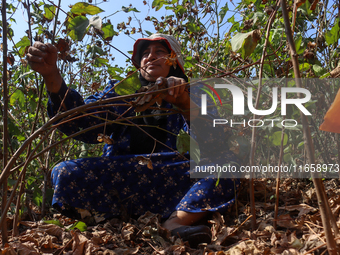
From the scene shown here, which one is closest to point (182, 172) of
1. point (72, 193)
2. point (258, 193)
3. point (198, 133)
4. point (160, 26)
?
point (198, 133)

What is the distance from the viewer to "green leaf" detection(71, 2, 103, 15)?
888 mm

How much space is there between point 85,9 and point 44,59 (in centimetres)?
28

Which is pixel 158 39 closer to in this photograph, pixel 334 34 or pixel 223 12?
pixel 223 12

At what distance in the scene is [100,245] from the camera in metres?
1.18

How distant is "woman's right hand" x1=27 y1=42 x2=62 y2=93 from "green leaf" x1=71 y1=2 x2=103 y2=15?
189mm

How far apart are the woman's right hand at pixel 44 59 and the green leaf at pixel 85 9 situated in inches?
7.4

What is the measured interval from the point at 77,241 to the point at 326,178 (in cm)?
145

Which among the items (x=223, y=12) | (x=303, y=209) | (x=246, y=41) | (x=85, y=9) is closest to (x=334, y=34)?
(x=246, y=41)

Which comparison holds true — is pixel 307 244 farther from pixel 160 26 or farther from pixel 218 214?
pixel 160 26

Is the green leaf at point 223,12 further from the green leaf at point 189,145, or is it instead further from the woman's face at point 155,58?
the green leaf at point 189,145

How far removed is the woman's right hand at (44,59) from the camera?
1.00 meters

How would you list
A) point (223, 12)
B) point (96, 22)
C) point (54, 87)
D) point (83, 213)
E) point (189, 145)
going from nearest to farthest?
point (96, 22) → point (189, 145) → point (54, 87) → point (83, 213) → point (223, 12)

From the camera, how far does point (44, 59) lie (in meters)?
1.06

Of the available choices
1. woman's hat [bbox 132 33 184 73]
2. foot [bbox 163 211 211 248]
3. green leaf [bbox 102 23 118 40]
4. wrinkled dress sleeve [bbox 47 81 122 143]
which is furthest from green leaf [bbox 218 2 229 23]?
foot [bbox 163 211 211 248]
